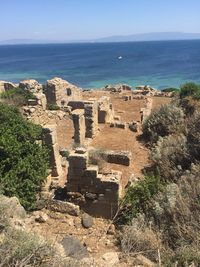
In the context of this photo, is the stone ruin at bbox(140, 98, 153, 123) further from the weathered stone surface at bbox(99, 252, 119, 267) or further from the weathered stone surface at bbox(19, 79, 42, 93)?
the weathered stone surface at bbox(99, 252, 119, 267)

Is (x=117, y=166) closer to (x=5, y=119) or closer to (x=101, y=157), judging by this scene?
(x=101, y=157)

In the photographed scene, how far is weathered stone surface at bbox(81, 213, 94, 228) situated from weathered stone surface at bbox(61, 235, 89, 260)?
148 cm

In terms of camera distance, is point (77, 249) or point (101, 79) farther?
point (101, 79)

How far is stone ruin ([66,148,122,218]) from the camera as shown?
973 cm

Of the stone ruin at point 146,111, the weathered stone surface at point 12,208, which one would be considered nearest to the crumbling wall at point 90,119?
the stone ruin at point 146,111

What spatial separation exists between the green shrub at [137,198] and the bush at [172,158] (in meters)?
1.32

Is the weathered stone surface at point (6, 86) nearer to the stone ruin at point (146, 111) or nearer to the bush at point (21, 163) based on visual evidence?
the stone ruin at point (146, 111)

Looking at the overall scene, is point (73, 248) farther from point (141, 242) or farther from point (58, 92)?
point (58, 92)

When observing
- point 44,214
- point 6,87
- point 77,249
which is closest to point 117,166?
point 44,214

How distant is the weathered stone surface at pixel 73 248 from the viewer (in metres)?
6.86

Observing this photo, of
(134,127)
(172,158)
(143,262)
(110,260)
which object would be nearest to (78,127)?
(134,127)

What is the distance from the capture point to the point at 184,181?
30.2 feet

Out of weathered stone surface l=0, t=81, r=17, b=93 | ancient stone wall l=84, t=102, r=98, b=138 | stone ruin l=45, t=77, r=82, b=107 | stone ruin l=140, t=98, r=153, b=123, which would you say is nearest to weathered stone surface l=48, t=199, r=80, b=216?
ancient stone wall l=84, t=102, r=98, b=138

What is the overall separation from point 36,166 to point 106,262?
4.46 m
